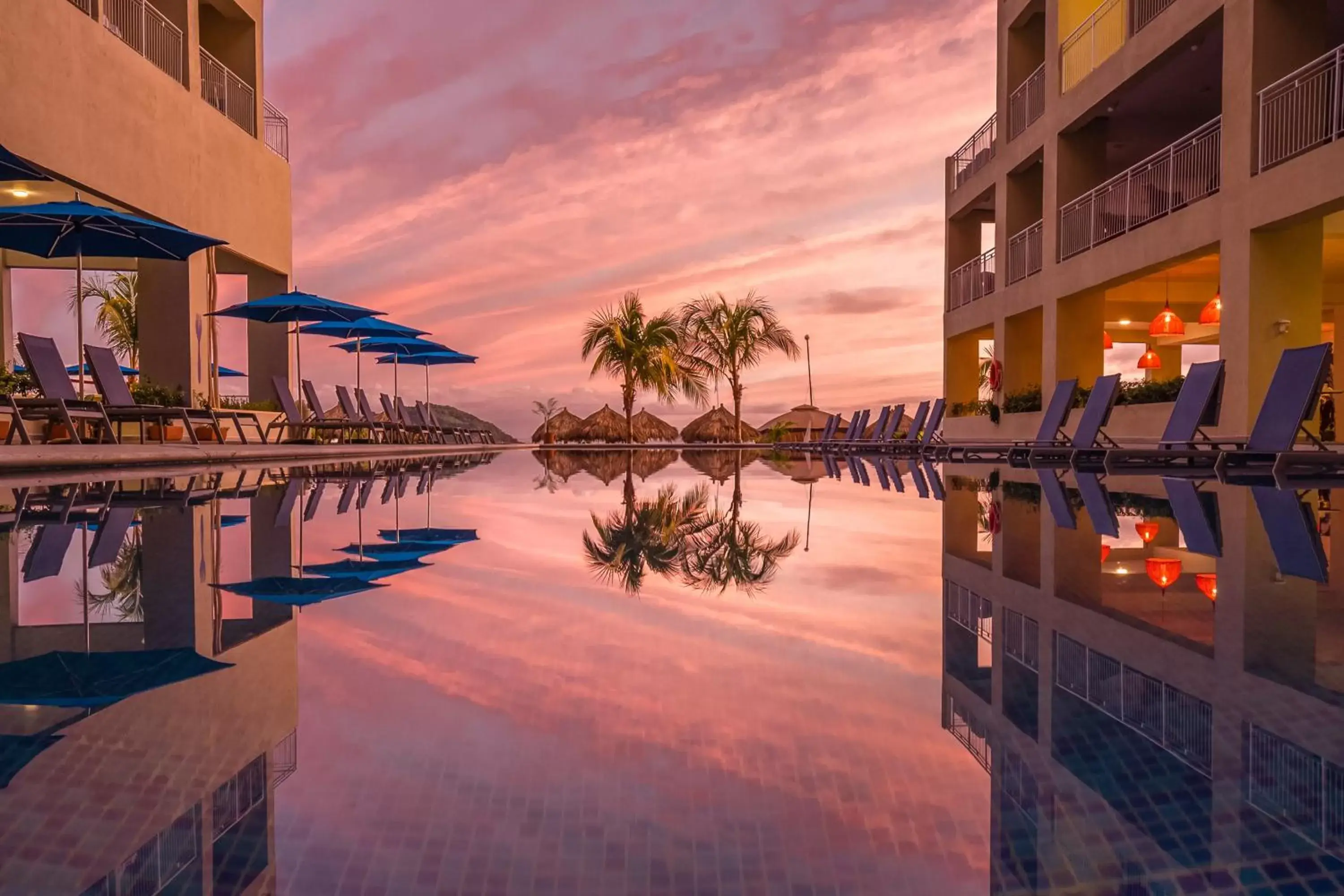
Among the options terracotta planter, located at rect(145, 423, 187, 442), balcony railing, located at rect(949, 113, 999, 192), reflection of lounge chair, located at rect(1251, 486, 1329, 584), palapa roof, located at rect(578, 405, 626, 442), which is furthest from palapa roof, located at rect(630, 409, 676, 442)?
reflection of lounge chair, located at rect(1251, 486, 1329, 584)

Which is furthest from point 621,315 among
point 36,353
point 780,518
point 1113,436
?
point 780,518

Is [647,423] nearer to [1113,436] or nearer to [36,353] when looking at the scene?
[1113,436]

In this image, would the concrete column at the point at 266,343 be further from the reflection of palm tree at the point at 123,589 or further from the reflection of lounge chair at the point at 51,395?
the reflection of palm tree at the point at 123,589

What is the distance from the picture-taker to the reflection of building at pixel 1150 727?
934 millimetres

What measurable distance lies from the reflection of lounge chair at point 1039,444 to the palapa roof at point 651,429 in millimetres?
17650

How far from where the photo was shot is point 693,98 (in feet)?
70.8

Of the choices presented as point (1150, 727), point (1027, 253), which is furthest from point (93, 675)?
point (1027, 253)

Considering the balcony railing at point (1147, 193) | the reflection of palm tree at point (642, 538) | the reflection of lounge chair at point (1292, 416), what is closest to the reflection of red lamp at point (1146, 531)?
the reflection of palm tree at point (642, 538)

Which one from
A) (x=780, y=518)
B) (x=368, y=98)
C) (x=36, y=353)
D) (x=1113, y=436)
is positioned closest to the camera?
(x=780, y=518)

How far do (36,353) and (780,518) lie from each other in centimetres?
695

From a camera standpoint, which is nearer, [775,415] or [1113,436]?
[1113,436]

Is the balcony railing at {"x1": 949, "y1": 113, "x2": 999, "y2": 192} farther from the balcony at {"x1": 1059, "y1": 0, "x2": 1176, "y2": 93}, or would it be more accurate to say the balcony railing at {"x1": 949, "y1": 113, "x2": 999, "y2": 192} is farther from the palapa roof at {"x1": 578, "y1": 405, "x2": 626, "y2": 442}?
the palapa roof at {"x1": 578, "y1": 405, "x2": 626, "y2": 442}

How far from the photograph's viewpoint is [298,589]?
2.74 meters

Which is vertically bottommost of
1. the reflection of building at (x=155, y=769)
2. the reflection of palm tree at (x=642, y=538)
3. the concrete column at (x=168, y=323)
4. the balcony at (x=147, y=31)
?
the reflection of palm tree at (x=642, y=538)
